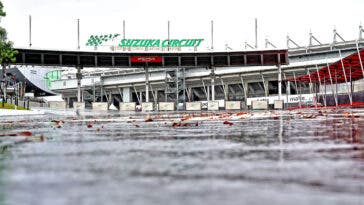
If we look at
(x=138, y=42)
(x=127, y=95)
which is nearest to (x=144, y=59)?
(x=138, y=42)

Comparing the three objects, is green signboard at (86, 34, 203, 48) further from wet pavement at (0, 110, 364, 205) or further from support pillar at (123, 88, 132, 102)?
wet pavement at (0, 110, 364, 205)

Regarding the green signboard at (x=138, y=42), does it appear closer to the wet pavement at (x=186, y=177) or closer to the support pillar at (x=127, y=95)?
the support pillar at (x=127, y=95)

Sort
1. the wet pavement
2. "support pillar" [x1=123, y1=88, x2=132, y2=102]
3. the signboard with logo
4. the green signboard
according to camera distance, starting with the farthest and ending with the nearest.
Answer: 1. "support pillar" [x1=123, y1=88, x2=132, y2=102]
2. the green signboard
3. the signboard with logo
4. the wet pavement

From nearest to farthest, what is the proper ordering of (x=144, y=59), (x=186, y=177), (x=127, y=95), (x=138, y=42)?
(x=186, y=177) < (x=144, y=59) < (x=138, y=42) < (x=127, y=95)

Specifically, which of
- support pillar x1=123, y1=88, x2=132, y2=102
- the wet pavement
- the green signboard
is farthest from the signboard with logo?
the wet pavement

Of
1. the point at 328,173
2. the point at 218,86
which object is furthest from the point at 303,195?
the point at 218,86

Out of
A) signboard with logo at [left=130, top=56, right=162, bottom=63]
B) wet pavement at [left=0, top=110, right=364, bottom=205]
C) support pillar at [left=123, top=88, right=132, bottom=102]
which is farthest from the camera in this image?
support pillar at [left=123, top=88, right=132, bottom=102]

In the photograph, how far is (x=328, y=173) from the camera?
7.42 feet

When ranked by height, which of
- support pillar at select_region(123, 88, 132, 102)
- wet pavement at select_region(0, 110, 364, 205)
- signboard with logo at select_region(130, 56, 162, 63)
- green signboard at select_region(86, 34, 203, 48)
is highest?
green signboard at select_region(86, 34, 203, 48)

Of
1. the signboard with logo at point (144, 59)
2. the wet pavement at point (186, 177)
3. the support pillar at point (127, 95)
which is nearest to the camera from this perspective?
the wet pavement at point (186, 177)

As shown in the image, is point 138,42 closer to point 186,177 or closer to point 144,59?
point 144,59

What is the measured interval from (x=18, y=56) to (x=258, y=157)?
66320mm

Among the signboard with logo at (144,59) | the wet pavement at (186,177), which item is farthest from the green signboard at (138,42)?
the wet pavement at (186,177)

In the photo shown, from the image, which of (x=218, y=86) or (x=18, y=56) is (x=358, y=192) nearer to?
(x=18, y=56)
